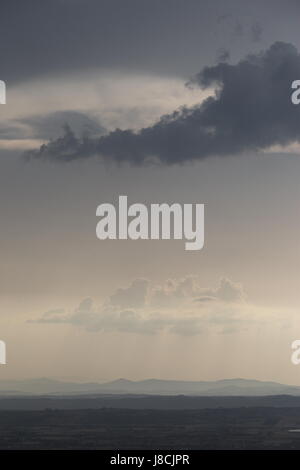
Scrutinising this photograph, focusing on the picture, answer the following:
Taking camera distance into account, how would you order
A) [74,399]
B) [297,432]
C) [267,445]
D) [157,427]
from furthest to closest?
[74,399] → [157,427] → [297,432] → [267,445]

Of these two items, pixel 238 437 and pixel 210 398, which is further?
pixel 210 398

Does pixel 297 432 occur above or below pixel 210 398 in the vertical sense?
below

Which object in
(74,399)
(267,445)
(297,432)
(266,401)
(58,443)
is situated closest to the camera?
(267,445)

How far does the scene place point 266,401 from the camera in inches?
6358

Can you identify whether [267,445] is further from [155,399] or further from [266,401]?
[155,399]

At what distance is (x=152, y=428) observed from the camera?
411 ft

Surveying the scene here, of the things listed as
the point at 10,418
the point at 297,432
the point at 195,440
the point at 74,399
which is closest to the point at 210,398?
the point at 74,399

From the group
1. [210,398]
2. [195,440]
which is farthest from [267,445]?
[210,398]

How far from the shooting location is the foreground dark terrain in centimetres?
10369

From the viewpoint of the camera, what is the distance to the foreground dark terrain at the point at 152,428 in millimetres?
103688

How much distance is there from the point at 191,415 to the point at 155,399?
27446mm
